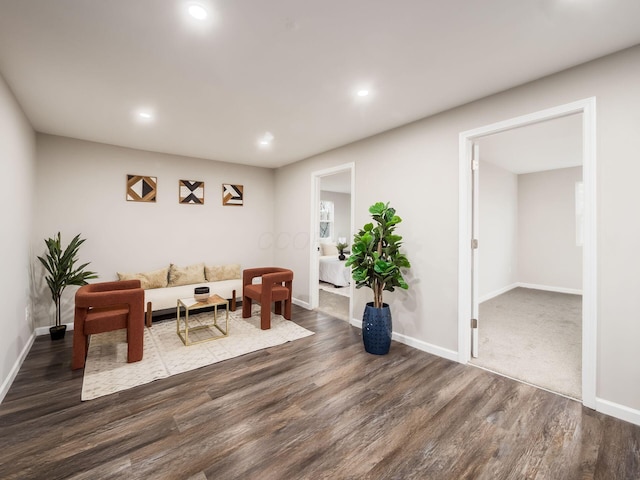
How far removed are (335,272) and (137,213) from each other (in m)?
4.12

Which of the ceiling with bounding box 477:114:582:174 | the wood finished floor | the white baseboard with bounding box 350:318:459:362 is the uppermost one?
the ceiling with bounding box 477:114:582:174

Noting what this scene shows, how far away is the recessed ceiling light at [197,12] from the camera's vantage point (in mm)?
1619

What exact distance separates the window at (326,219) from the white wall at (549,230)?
16.8ft

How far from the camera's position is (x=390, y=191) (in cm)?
358

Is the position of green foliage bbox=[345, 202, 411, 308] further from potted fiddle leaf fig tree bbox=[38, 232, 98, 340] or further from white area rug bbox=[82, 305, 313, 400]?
potted fiddle leaf fig tree bbox=[38, 232, 98, 340]

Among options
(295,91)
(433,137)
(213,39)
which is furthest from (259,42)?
(433,137)

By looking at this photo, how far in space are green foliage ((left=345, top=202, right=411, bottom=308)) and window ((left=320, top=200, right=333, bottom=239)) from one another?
5909mm

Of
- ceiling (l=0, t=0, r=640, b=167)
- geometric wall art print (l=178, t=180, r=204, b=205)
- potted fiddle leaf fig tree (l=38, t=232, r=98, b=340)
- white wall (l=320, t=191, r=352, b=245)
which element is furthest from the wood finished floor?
white wall (l=320, t=191, r=352, b=245)

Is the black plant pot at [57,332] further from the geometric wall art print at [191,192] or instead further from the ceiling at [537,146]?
the ceiling at [537,146]

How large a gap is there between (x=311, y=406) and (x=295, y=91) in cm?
273

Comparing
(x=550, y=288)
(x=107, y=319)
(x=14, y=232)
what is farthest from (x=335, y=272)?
(x=14, y=232)

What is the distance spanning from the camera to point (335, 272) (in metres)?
6.66

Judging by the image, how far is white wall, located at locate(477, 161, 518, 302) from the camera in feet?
Answer: 18.1

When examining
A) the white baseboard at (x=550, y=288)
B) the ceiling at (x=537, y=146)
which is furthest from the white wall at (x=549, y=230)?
the ceiling at (x=537, y=146)
